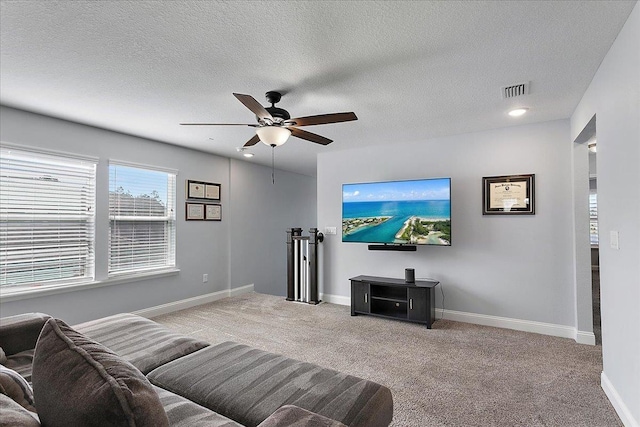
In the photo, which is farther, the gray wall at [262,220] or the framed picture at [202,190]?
the gray wall at [262,220]

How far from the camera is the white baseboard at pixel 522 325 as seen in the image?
3412 millimetres

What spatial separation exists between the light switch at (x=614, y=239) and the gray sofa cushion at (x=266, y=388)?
170cm

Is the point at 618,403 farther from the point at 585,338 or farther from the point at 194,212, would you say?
the point at 194,212

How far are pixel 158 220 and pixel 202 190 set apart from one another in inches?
32.8

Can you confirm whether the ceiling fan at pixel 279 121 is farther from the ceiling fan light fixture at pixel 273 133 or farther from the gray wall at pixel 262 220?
the gray wall at pixel 262 220

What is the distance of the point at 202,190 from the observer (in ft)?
17.1

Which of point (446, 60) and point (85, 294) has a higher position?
point (446, 60)

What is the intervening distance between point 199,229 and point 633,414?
501cm

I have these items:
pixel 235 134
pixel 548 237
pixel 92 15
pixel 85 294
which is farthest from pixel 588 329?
pixel 85 294

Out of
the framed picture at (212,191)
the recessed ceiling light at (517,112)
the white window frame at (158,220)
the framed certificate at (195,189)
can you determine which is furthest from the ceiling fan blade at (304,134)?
the framed picture at (212,191)

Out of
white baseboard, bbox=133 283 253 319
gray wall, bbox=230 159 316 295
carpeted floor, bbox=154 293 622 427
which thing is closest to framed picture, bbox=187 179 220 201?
gray wall, bbox=230 159 316 295

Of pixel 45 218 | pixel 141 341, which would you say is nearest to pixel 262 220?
pixel 45 218

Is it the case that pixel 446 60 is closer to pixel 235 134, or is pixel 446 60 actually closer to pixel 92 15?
pixel 92 15

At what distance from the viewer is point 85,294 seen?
379cm
